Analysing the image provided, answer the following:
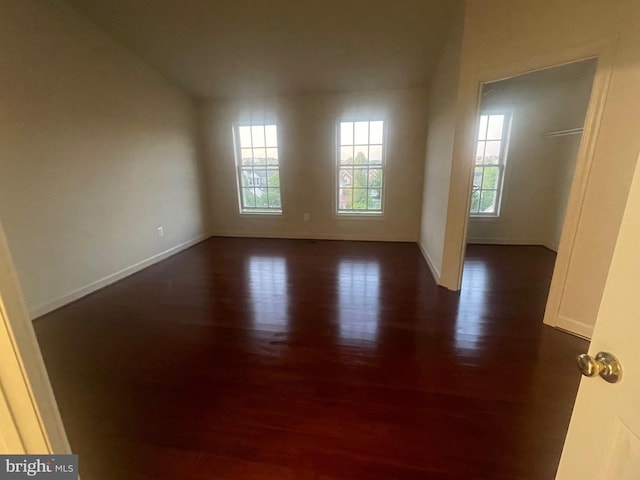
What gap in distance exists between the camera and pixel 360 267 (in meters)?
3.67

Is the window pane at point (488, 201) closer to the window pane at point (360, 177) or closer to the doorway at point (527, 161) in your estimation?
the doorway at point (527, 161)

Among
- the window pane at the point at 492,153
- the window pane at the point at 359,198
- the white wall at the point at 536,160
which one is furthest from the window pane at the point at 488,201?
the window pane at the point at 359,198

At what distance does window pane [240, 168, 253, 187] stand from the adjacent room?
0.03m

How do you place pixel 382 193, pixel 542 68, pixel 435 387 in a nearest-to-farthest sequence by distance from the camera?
pixel 435 387 → pixel 542 68 → pixel 382 193

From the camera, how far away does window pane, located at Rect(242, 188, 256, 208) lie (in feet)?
17.2

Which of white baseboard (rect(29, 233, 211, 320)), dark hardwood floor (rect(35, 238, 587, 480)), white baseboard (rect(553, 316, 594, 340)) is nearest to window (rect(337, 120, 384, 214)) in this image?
dark hardwood floor (rect(35, 238, 587, 480))

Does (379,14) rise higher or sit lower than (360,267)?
higher

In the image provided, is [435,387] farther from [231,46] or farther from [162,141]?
[162,141]

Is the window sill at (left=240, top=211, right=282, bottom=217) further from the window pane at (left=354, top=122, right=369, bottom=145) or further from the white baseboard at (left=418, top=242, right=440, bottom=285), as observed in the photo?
the white baseboard at (left=418, top=242, right=440, bottom=285)

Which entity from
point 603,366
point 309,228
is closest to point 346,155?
point 309,228

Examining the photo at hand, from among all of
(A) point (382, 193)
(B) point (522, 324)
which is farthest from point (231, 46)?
(B) point (522, 324)

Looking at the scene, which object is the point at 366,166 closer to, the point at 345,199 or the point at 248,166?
the point at 345,199

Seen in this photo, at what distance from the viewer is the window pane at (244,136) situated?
4953 millimetres

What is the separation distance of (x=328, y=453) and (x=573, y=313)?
211cm
